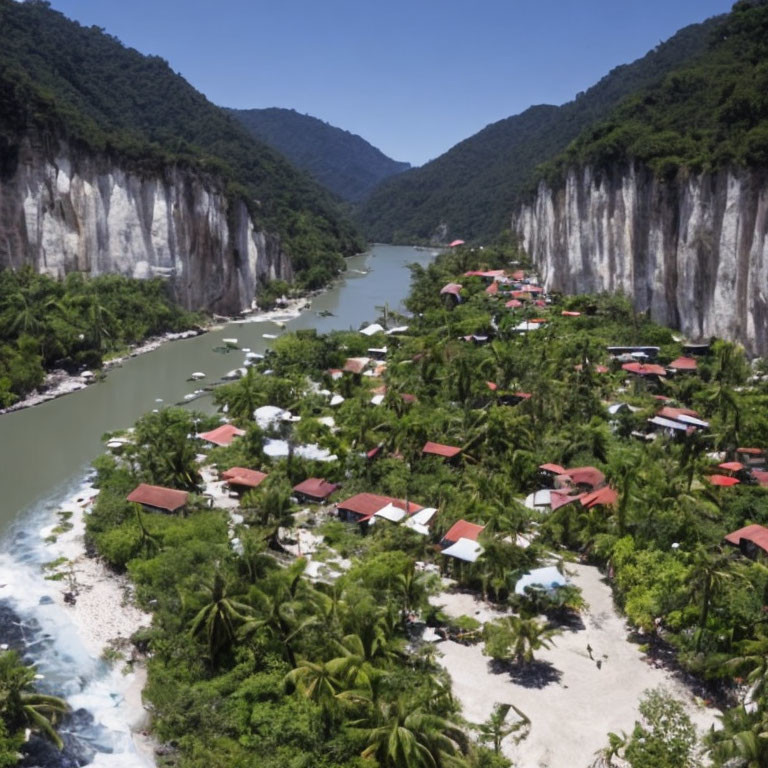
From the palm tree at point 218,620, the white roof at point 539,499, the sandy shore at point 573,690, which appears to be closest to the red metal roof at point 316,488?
the white roof at point 539,499

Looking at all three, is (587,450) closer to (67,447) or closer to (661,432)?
(661,432)

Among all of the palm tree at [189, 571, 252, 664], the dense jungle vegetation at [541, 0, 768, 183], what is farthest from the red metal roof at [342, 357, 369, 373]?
the palm tree at [189, 571, 252, 664]

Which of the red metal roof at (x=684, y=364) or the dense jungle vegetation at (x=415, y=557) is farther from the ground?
the red metal roof at (x=684, y=364)

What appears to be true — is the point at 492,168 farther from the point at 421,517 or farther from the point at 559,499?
the point at 421,517

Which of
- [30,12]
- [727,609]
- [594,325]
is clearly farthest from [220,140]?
[727,609]

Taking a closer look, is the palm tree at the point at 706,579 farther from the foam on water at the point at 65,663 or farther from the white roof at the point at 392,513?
the foam on water at the point at 65,663
